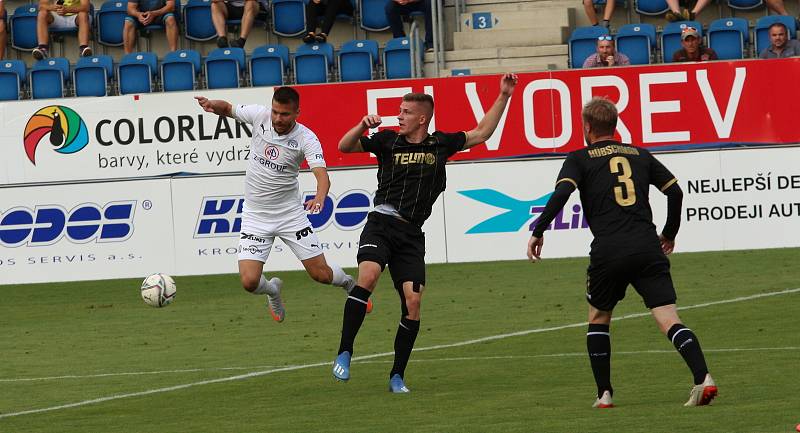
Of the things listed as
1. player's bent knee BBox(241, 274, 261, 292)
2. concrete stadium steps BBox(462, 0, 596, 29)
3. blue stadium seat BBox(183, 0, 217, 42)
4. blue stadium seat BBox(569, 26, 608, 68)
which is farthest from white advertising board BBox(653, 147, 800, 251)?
blue stadium seat BBox(183, 0, 217, 42)

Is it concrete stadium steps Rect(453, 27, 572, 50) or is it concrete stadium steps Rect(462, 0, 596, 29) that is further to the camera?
concrete stadium steps Rect(462, 0, 596, 29)

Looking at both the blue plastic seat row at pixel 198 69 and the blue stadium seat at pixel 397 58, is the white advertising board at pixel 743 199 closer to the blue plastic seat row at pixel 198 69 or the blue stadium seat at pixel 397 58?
the blue stadium seat at pixel 397 58

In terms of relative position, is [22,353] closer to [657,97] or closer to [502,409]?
[502,409]

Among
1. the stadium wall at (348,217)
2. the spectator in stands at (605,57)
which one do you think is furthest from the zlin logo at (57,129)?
the spectator in stands at (605,57)

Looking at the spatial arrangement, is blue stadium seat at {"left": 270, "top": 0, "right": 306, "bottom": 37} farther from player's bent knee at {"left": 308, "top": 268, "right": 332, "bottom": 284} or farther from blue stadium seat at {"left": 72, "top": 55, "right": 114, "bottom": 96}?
player's bent knee at {"left": 308, "top": 268, "right": 332, "bottom": 284}

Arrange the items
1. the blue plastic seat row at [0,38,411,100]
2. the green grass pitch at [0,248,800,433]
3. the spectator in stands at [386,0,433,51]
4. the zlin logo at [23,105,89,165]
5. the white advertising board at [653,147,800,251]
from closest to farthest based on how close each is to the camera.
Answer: the green grass pitch at [0,248,800,433] < the white advertising board at [653,147,800,251] < the zlin logo at [23,105,89,165] < the blue plastic seat row at [0,38,411,100] < the spectator in stands at [386,0,433,51]

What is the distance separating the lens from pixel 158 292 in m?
14.7

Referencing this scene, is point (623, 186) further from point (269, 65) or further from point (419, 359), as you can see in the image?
point (269, 65)

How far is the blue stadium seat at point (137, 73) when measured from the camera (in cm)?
2391

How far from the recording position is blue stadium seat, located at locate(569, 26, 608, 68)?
→ 22.8 meters

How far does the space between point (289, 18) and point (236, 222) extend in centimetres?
604

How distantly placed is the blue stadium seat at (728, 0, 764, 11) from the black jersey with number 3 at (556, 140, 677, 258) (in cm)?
1605

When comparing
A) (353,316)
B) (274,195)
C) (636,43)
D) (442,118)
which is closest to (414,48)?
(442,118)

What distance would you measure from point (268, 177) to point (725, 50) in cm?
1172
